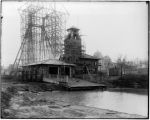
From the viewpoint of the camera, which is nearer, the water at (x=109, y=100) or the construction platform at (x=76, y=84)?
the water at (x=109, y=100)

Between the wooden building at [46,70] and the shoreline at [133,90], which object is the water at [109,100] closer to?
the shoreline at [133,90]

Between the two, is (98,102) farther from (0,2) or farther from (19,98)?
(0,2)

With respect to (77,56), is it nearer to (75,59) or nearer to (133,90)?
(75,59)

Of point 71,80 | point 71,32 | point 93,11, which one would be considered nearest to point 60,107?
point 71,80

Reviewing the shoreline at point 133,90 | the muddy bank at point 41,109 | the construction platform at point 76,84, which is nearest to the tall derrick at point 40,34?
the construction platform at point 76,84

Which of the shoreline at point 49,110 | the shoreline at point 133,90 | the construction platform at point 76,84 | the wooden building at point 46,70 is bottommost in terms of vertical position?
the shoreline at point 49,110

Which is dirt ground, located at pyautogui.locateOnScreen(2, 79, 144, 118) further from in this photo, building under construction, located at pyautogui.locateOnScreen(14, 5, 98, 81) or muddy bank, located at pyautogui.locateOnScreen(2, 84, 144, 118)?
building under construction, located at pyautogui.locateOnScreen(14, 5, 98, 81)

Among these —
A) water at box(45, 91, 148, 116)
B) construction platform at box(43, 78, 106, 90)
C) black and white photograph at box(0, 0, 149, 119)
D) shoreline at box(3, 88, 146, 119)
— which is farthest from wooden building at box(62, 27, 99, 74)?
shoreline at box(3, 88, 146, 119)

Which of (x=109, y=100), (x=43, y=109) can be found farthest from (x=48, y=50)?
(x=109, y=100)

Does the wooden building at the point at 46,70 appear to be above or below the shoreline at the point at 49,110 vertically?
above
